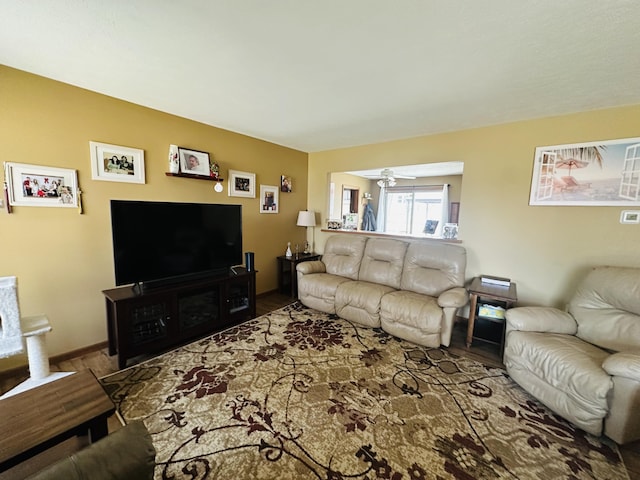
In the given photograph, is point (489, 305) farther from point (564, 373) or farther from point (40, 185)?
point (40, 185)

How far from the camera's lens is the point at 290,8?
141 centimetres

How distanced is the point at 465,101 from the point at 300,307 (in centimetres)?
314

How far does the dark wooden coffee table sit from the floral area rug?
1.53 feet

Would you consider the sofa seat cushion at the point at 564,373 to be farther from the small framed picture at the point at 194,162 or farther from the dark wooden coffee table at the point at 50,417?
the small framed picture at the point at 194,162

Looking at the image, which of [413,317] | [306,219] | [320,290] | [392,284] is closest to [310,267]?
[320,290]

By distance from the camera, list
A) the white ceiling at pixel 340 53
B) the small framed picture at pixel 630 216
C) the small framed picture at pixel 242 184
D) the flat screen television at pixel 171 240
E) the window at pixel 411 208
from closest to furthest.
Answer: the white ceiling at pixel 340 53 < the flat screen television at pixel 171 240 < the small framed picture at pixel 630 216 < the small framed picture at pixel 242 184 < the window at pixel 411 208

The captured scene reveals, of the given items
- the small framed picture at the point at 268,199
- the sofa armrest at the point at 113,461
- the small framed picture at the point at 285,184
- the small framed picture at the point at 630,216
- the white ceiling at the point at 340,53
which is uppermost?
the white ceiling at the point at 340,53

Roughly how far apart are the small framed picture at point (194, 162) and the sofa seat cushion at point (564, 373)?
12.1ft

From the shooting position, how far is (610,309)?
2.16 m

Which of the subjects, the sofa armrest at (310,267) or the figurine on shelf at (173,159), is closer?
the figurine on shelf at (173,159)

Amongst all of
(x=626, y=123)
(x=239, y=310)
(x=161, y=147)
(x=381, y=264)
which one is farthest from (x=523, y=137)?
(x=161, y=147)

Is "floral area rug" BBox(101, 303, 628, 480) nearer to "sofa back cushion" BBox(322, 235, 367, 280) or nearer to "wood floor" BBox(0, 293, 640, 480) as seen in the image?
"wood floor" BBox(0, 293, 640, 480)

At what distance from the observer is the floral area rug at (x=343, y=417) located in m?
1.47

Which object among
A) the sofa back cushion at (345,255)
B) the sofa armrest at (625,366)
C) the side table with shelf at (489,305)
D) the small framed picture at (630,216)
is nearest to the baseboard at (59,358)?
the sofa back cushion at (345,255)
